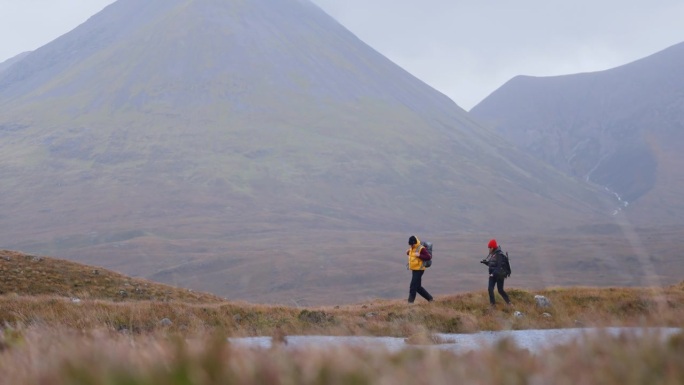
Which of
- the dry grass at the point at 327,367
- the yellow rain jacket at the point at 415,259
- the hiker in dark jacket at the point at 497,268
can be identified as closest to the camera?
the dry grass at the point at 327,367

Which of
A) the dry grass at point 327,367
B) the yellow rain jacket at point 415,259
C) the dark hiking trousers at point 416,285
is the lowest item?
the dark hiking trousers at point 416,285

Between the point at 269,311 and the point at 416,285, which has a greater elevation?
the point at 269,311

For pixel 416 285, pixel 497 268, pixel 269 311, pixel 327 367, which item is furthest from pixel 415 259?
pixel 327 367

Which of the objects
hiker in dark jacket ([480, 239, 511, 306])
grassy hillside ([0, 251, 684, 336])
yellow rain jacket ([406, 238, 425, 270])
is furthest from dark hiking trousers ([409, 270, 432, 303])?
hiker in dark jacket ([480, 239, 511, 306])

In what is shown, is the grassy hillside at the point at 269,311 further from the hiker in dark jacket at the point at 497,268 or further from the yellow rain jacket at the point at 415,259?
the yellow rain jacket at the point at 415,259

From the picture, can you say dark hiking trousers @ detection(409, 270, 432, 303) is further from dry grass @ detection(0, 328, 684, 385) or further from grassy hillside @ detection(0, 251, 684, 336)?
dry grass @ detection(0, 328, 684, 385)

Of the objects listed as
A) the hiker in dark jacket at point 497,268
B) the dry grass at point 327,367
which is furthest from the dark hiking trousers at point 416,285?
the dry grass at point 327,367

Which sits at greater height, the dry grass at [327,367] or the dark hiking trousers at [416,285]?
the dry grass at [327,367]

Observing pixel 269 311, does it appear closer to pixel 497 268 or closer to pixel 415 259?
pixel 415 259

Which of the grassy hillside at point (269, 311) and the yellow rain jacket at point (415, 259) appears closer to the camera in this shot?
the grassy hillside at point (269, 311)

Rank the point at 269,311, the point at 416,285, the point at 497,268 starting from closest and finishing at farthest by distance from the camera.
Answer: the point at 269,311 < the point at 497,268 < the point at 416,285

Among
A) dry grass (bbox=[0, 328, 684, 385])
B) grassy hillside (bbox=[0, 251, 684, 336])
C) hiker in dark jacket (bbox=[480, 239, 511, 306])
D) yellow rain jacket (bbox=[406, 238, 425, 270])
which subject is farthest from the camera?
yellow rain jacket (bbox=[406, 238, 425, 270])

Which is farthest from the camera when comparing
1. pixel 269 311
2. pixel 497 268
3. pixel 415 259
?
pixel 415 259

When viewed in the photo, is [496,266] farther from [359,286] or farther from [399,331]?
[359,286]
